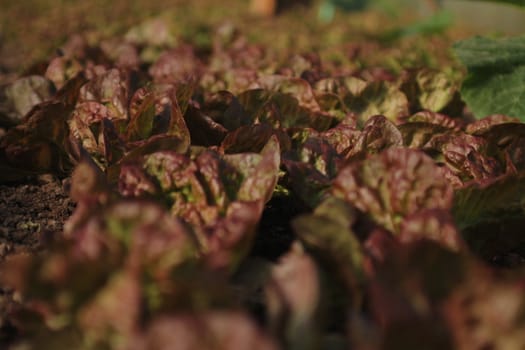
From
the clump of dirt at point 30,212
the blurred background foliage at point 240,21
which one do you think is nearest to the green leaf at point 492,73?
the clump of dirt at point 30,212

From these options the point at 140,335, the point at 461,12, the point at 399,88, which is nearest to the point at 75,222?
the point at 140,335

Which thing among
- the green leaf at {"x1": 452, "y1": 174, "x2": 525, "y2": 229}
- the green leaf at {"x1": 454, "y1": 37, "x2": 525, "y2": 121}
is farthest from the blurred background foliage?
the green leaf at {"x1": 452, "y1": 174, "x2": 525, "y2": 229}

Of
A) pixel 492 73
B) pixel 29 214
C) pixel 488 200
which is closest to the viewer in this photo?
pixel 488 200

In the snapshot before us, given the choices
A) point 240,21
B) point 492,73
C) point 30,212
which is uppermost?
point 492,73

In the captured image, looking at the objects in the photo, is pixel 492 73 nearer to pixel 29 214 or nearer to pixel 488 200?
pixel 488 200

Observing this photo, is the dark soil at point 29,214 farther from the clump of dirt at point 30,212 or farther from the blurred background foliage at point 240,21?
the blurred background foliage at point 240,21

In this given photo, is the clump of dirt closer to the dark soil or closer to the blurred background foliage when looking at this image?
the dark soil

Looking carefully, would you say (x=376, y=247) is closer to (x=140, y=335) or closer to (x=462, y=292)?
(x=462, y=292)

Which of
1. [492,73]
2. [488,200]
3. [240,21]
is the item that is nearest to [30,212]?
[488,200]

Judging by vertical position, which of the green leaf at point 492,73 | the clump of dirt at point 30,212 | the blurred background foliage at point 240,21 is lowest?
the blurred background foliage at point 240,21
